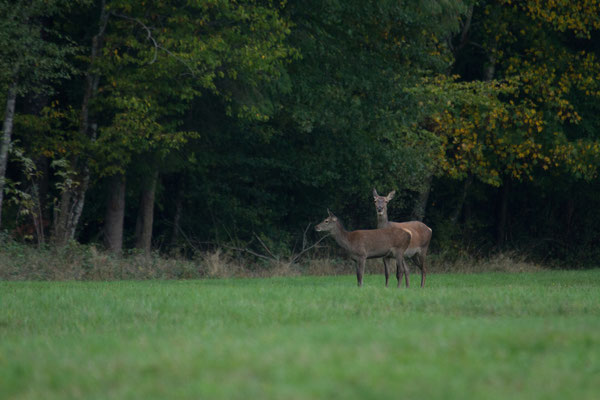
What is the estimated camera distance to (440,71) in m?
30.6

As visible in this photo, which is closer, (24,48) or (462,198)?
(24,48)

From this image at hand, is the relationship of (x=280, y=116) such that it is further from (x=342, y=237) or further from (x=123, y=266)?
(x=342, y=237)

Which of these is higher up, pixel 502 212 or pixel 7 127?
pixel 7 127

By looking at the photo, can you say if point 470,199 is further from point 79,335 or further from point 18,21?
point 79,335

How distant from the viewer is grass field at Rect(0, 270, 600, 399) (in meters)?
6.45

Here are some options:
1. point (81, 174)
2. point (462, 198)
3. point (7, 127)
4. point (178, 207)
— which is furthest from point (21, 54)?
point (462, 198)

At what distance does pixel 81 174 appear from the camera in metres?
24.5

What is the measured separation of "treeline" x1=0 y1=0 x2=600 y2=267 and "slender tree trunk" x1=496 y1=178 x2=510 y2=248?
19cm

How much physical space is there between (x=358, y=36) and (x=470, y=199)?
1141cm

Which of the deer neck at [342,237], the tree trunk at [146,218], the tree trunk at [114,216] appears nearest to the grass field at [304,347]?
the deer neck at [342,237]

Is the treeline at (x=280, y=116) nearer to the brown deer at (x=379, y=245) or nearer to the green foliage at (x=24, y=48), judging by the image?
the green foliage at (x=24, y=48)

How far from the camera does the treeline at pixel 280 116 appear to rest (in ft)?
75.9

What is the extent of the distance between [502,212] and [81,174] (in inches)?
750

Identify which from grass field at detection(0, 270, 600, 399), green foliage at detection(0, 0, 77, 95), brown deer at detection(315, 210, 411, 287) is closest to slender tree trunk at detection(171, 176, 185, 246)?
green foliage at detection(0, 0, 77, 95)
